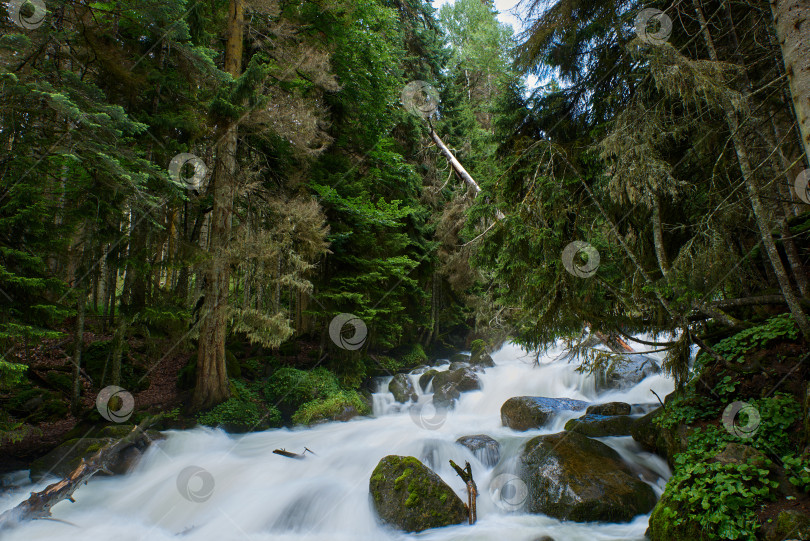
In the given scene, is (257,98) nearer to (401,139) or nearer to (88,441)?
(88,441)

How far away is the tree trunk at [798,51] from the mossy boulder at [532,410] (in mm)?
6941

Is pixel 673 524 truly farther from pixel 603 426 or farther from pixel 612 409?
pixel 612 409

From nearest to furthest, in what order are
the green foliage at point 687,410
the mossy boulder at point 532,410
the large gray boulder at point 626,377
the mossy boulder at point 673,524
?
the mossy boulder at point 673,524 < the green foliage at point 687,410 < the mossy boulder at point 532,410 < the large gray boulder at point 626,377

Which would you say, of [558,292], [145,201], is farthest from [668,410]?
[145,201]

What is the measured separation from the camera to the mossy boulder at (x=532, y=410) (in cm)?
870

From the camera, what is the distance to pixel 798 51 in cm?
312

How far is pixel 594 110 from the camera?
6477mm

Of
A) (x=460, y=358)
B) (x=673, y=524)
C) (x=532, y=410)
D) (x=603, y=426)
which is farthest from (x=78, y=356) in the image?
(x=460, y=358)

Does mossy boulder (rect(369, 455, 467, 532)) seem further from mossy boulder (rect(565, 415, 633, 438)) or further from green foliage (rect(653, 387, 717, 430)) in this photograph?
green foliage (rect(653, 387, 717, 430))

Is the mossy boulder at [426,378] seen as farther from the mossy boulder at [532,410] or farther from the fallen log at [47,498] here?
the fallen log at [47,498]

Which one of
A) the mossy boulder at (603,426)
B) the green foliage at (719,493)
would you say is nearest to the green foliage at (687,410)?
the green foliage at (719,493)

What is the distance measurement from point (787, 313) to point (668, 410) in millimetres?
1897

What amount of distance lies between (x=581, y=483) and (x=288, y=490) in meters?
4.72

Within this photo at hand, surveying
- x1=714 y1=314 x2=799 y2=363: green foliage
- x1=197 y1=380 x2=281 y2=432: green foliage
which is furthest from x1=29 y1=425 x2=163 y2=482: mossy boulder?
x1=714 y1=314 x2=799 y2=363: green foliage
